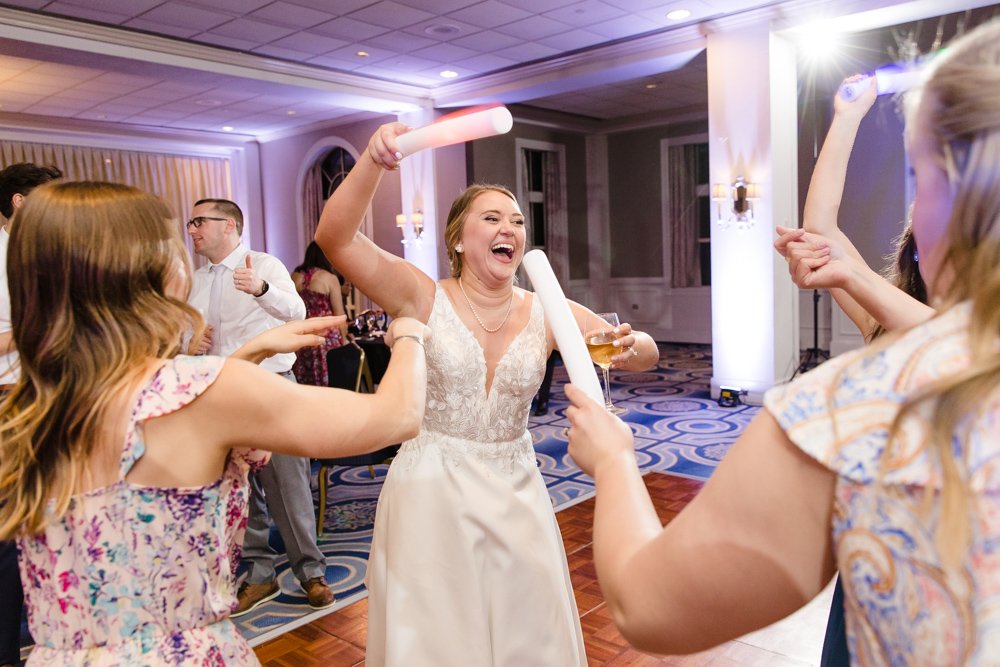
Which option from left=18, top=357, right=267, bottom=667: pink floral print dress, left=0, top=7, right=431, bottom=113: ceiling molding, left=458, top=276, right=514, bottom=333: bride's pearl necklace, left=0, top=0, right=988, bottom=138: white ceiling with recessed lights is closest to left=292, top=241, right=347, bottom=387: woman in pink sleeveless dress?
left=0, top=0, right=988, bottom=138: white ceiling with recessed lights

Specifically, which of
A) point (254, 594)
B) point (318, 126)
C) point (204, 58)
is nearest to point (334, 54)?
point (204, 58)

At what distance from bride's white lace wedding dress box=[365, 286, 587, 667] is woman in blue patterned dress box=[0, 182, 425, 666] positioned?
2.84ft

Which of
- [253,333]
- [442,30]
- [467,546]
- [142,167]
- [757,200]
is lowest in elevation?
[467,546]

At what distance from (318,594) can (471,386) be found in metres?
1.57

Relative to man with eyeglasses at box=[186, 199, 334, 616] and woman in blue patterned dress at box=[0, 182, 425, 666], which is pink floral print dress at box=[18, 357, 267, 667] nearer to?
woman in blue patterned dress at box=[0, 182, 425, 666]

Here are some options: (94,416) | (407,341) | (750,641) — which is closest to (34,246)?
(94,416)

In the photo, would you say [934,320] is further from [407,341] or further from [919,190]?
[407,341]

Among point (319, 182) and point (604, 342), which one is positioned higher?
point (319, 182)

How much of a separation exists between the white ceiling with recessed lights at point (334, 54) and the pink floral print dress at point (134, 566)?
5705 millimetres

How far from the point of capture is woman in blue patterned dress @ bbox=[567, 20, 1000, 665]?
58cm

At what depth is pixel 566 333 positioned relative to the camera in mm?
1138

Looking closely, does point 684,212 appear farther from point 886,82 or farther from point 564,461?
point 886,82

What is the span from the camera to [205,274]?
367 cm

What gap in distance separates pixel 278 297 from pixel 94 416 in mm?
2304
